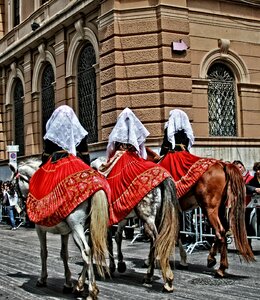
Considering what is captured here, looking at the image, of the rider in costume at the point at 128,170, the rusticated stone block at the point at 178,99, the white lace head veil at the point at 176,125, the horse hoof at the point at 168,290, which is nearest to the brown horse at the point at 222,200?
the white lace head veil at the point at 176,125

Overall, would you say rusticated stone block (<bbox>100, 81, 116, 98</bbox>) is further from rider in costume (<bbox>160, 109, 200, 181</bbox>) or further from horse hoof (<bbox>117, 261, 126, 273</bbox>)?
horse hoof (<bbox>117, 261, 126, 273</bbox>)

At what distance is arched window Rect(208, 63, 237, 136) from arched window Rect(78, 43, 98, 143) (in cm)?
418

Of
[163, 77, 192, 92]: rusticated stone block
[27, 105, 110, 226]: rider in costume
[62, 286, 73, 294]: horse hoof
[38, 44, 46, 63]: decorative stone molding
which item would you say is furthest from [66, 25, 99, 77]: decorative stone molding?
[62, 286, 73, 294]: horse hoof

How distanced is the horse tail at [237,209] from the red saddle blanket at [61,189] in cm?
251

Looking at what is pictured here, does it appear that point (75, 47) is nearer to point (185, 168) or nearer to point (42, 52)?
point (42, 52)

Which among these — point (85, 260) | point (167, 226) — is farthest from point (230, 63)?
point (85, 260)

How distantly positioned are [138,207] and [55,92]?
14944mm

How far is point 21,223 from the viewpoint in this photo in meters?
19.9

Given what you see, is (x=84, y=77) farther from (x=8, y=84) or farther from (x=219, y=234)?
(x=219, y=234)

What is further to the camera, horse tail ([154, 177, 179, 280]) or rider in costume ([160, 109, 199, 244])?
rider in costume ([160, 109, 199, 244])

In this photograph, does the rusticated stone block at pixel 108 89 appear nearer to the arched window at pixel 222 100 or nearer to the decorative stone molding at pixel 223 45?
the arched window at pixel 222 100

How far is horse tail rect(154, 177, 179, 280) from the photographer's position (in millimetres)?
7114

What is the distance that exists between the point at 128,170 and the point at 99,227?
5.07ft

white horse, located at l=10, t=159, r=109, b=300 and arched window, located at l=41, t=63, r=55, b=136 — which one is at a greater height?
arched window, located at l=41, t=63, r=55, b=136
